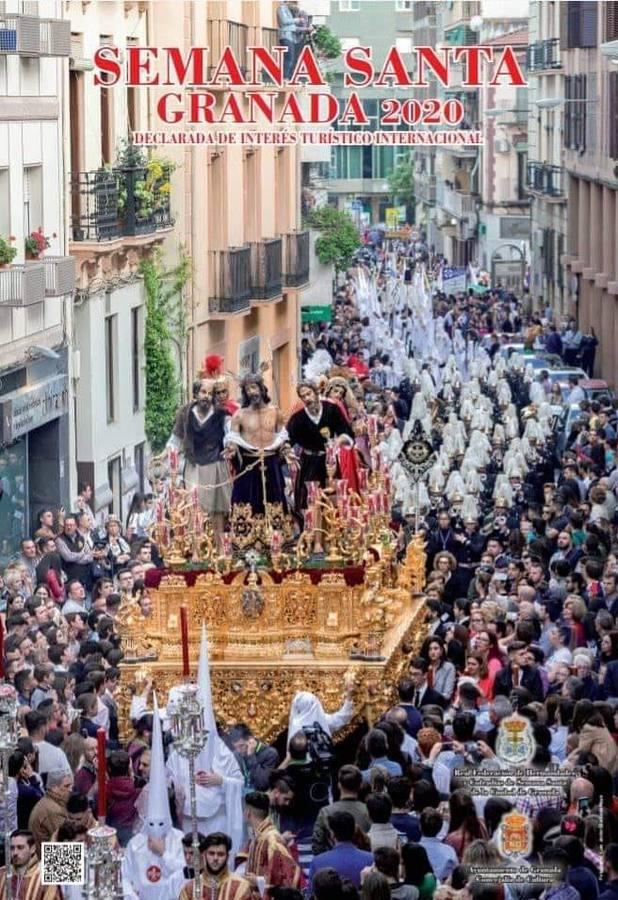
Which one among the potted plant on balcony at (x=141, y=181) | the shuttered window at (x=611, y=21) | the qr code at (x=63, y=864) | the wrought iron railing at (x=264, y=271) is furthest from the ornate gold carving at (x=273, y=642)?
the shuttered window at (x=611, y=21)

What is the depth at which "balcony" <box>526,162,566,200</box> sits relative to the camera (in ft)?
203

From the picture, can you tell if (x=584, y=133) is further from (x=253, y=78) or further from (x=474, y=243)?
(x=474, y=243)

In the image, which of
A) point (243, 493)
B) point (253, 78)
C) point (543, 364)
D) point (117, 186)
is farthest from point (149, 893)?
point (543, 364)

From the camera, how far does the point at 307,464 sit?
20188 millimetres

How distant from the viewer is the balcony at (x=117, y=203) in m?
32.5

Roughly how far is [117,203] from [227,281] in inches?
267

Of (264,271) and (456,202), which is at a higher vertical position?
(264,271)

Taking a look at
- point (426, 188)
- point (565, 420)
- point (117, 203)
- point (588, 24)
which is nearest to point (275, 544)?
point (117, 203)

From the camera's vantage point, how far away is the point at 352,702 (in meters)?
18.5

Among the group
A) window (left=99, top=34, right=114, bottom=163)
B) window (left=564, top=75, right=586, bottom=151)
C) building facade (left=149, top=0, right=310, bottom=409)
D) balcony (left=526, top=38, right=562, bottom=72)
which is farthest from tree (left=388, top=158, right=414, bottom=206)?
window (left=99, top=34, right=114, bottom=163)

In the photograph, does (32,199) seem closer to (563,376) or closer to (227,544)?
(563,376)

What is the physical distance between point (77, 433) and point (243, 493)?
13167 millimetres

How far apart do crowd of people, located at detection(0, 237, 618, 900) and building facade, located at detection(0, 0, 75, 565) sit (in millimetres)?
929

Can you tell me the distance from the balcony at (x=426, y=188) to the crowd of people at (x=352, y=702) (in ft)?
239
